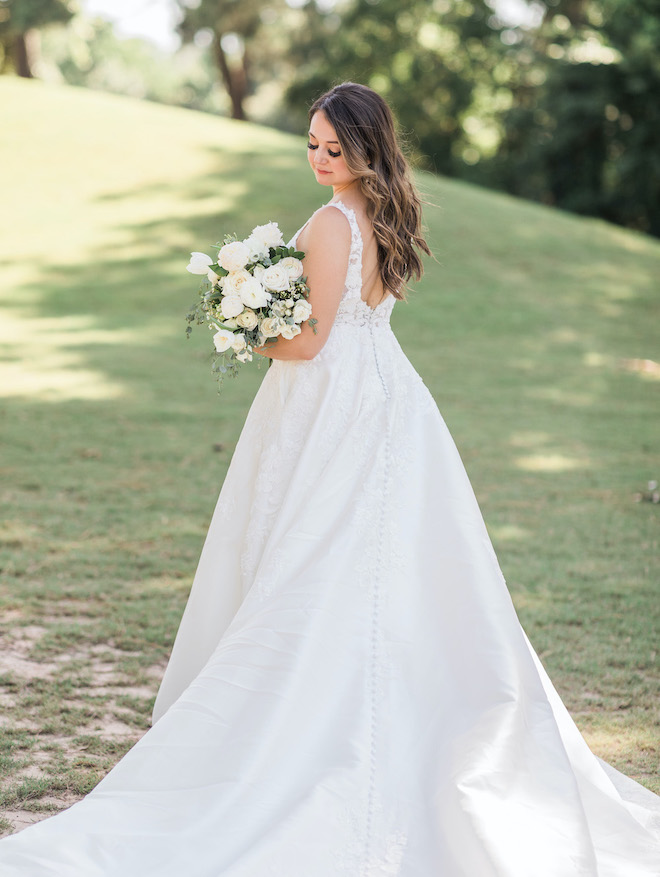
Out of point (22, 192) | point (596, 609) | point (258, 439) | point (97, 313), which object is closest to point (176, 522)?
point (596, 609)

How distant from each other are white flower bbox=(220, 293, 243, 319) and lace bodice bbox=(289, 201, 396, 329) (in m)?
0.31

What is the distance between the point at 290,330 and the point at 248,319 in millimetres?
143

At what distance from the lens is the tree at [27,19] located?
29703 mm

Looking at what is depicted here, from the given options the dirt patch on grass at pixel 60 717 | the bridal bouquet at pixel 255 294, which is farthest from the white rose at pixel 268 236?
the dirt patch on grass at pixel 60 717

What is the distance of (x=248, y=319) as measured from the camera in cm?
326

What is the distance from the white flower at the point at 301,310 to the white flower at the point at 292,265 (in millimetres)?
95

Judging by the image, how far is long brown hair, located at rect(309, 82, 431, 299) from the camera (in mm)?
3395

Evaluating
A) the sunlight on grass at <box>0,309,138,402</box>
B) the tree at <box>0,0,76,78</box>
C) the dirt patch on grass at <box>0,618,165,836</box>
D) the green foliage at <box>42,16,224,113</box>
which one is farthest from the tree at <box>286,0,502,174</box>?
the dirt patch on grass at <box>0,618,165,836</box>

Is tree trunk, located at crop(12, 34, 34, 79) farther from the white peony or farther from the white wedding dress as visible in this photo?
the white wedding dress

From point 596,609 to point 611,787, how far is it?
2455 millimetres

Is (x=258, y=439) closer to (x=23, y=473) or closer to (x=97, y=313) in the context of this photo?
(x=23, y=473)

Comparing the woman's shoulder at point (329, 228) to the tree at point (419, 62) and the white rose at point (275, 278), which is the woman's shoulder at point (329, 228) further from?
the tree at point (419, 62)

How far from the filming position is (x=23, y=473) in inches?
324

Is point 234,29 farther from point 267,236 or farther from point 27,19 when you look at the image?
point 267,236
